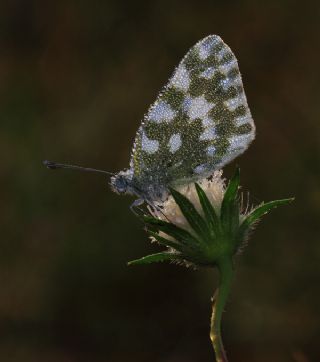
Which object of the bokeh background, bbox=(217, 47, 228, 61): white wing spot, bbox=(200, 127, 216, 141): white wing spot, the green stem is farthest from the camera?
the bokeh background

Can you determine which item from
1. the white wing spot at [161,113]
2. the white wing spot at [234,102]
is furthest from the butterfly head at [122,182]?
the white wing spot at [234,102]

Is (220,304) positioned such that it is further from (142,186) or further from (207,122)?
(207,122)

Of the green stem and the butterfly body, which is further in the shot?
the butterfly body

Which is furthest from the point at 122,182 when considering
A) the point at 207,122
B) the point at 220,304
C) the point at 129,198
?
the point at 129,198

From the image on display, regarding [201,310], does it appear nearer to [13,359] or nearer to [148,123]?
[13,359]

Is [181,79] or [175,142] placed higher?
[181,79]

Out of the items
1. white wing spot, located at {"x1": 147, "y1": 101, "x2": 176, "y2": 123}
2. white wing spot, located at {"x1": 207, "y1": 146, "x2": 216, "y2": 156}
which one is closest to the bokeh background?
white wing spot, located at {"x1": 207, "y1": 146, "x2": 216, "y2": 156}

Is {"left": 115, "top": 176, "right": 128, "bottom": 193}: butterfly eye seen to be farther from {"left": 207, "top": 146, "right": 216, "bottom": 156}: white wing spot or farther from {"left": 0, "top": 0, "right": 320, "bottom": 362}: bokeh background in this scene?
{"left": 0, "top": 0, "right": 320, "bottom": 362}: bokeh background
